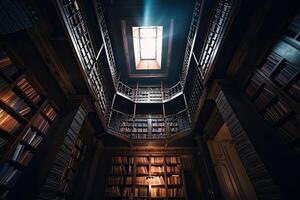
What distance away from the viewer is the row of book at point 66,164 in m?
1.93

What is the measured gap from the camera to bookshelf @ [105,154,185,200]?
12.3 feet

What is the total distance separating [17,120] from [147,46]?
5471 millimetres

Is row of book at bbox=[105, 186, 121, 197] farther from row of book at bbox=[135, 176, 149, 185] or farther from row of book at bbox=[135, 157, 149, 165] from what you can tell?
row of book at bbox=[135, 157, 149, 165]

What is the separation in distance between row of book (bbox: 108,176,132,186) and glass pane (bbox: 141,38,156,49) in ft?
17.3

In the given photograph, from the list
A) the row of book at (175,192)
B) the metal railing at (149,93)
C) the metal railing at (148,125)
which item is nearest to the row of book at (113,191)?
the row of book at (175,192)

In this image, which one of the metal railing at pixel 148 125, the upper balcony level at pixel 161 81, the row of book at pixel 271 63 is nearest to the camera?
the row of book at pixel 271 63

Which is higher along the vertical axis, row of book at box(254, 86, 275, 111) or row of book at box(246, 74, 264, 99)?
row of book at box(246, 74, 264, 99)

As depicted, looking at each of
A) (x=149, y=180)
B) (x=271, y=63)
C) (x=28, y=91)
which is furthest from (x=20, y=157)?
(x=271, y=63)

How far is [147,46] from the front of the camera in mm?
6324

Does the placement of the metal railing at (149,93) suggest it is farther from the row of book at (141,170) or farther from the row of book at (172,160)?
the row of book at (141,170)

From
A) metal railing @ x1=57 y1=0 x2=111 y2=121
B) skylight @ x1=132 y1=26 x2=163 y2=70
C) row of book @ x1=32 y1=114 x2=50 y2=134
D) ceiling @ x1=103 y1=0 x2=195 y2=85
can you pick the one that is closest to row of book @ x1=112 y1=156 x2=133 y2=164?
metal railing @ x1=57 y1=0 x2=111 y2=121

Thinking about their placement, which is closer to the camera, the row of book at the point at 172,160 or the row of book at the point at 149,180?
the row of book at the point at 149,180

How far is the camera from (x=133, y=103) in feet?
19.7

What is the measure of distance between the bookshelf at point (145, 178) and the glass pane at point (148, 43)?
4.66 metres
